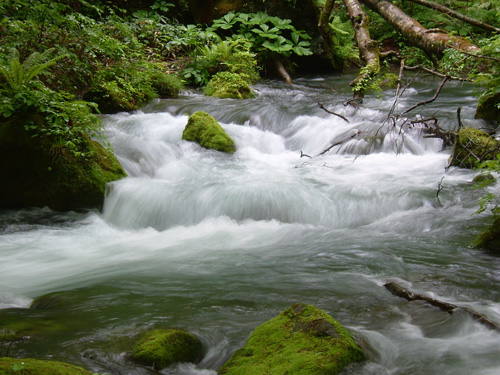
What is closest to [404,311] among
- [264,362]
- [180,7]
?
[264,362]

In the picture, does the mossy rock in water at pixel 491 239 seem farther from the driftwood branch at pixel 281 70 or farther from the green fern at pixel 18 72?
the driftwood branch at pixel 281 70

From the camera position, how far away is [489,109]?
8.55 meters

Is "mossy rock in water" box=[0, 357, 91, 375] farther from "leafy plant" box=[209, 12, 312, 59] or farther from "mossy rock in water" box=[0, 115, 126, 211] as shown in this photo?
"leafy plant" box=[209, 12, 312, 59]

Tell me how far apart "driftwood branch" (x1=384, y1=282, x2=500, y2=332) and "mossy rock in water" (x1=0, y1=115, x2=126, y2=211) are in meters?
4.43

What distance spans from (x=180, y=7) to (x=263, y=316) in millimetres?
15229

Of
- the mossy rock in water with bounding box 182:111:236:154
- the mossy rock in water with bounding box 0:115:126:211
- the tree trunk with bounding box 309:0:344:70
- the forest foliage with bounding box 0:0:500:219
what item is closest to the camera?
the forest foliage with bounding box 0:0:500:219

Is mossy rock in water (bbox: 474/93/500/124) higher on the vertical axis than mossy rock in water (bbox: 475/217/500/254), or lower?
higher

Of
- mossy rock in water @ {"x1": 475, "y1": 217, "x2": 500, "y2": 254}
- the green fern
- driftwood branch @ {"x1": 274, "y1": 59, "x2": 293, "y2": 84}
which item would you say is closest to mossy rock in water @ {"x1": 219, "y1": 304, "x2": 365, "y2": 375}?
mossy rock in water @ {"x1": 475, "y1": 217, "x2": 500, "y2": 254}

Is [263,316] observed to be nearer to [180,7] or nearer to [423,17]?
[180,7]

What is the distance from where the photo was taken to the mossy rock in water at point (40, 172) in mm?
6328

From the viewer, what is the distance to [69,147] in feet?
20.4

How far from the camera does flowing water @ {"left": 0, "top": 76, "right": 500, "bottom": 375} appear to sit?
10.1 feet

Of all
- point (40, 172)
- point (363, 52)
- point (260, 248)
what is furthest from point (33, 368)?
point (363, 52)

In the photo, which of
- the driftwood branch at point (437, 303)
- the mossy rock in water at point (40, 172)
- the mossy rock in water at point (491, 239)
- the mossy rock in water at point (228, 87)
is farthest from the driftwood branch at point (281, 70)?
the driftwood branch at point (437, 303)
